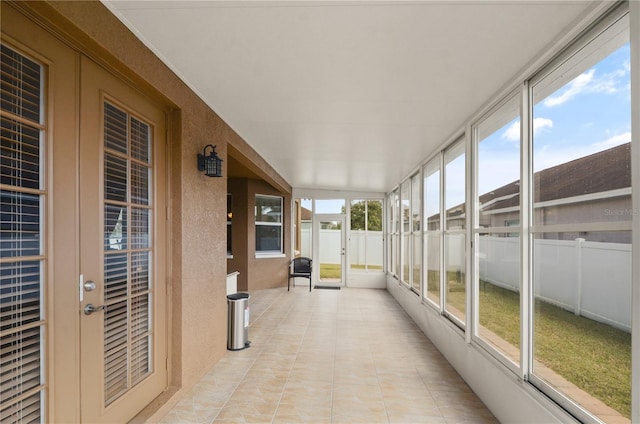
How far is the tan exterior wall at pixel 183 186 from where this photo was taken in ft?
6.26

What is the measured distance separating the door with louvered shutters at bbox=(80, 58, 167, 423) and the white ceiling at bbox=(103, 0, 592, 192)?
1.64ft

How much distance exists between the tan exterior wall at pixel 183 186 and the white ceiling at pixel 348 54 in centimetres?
15

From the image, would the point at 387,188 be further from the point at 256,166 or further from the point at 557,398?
the point at 557,398

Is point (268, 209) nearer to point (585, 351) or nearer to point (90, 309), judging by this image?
point (90, 309)

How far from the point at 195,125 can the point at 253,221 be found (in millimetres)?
5662

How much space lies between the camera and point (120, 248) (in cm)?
237

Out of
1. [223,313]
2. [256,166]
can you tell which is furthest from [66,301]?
[256,166]

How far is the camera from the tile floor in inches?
112

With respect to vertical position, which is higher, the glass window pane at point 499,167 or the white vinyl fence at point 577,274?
Result: the glass window pane at point 499,167

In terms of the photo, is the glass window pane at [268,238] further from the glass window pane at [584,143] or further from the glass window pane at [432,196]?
the glass window pane at [584,143]

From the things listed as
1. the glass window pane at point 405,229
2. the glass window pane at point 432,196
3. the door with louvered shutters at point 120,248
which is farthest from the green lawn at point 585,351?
the glass window pane at point 405,229

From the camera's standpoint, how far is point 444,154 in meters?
4.87

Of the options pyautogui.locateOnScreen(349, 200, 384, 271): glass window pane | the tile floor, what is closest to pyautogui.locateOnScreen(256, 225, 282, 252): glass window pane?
pyautogui.locateOnScreen(349, 200, 384, 271): glass window pane

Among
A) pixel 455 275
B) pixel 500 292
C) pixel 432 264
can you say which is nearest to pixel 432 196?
pixel 432 264
